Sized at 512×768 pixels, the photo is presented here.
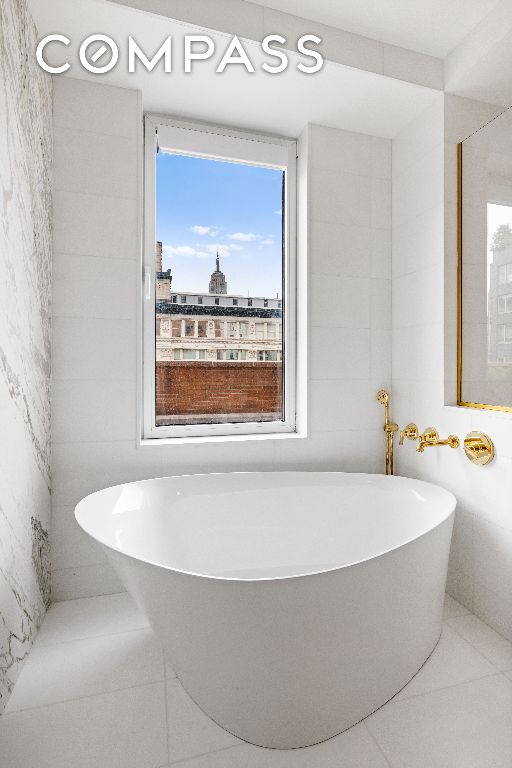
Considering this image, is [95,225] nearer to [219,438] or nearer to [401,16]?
[219,438]

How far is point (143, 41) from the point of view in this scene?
1605mm

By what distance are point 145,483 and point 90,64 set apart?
1724 millimetres

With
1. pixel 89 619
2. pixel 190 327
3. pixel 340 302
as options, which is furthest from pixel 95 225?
pixel 89 619

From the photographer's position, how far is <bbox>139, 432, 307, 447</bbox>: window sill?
1.91 m

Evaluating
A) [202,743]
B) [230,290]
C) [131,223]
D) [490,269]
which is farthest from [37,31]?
[202,743]

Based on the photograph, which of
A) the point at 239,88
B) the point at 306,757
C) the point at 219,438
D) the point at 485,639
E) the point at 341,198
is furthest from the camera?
the point at 341,198

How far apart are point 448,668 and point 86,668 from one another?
1.21 metres

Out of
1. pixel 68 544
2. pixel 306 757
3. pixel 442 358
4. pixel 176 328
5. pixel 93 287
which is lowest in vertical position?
pixel 306 757

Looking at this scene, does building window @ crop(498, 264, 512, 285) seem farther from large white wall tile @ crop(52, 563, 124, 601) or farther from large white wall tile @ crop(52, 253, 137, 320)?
large white wall tile @ crop(52, 563, 124, 601)

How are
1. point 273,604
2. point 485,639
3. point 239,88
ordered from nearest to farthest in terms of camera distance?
point 273,604
point 485,639
point 239,88

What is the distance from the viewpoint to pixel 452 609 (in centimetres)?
174

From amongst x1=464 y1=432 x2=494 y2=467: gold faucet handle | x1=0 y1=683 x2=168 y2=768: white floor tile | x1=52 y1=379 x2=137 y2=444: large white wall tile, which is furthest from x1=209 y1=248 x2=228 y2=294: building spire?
x1=0 y1=683 x2=168 y2=768: white floor tile

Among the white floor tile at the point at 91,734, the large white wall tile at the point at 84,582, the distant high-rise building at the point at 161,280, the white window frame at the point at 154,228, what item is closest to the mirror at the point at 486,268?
the white window frame at the point at 154,228

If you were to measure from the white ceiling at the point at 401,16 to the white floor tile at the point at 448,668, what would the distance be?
2.41 metres
